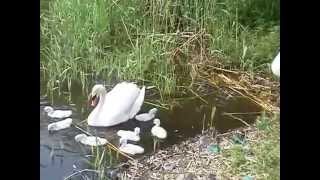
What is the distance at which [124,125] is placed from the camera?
1.24 m

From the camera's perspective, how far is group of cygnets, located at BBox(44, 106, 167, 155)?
4.03ft

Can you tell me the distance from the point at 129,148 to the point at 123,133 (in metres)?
0.04

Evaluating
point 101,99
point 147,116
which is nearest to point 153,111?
point 147,116

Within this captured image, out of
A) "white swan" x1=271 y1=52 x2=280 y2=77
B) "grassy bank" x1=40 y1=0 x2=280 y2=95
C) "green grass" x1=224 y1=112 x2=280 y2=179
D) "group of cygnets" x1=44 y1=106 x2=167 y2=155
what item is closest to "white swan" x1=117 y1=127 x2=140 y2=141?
"group of cygnets" x1=44 y1=106 x2=167 y2=155

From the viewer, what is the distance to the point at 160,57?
1.26m

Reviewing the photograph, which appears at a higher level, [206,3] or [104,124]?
[206,3]

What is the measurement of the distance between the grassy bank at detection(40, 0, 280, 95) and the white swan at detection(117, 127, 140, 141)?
0.40ft

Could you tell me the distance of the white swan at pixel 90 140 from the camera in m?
1.23

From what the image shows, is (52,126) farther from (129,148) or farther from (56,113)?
(129,148)

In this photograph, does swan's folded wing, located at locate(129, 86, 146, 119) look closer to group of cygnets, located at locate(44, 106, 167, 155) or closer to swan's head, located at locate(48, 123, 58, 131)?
group of cygnets, located at locate(44, 106, 167, 155)

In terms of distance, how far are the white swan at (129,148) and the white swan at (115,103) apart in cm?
5
